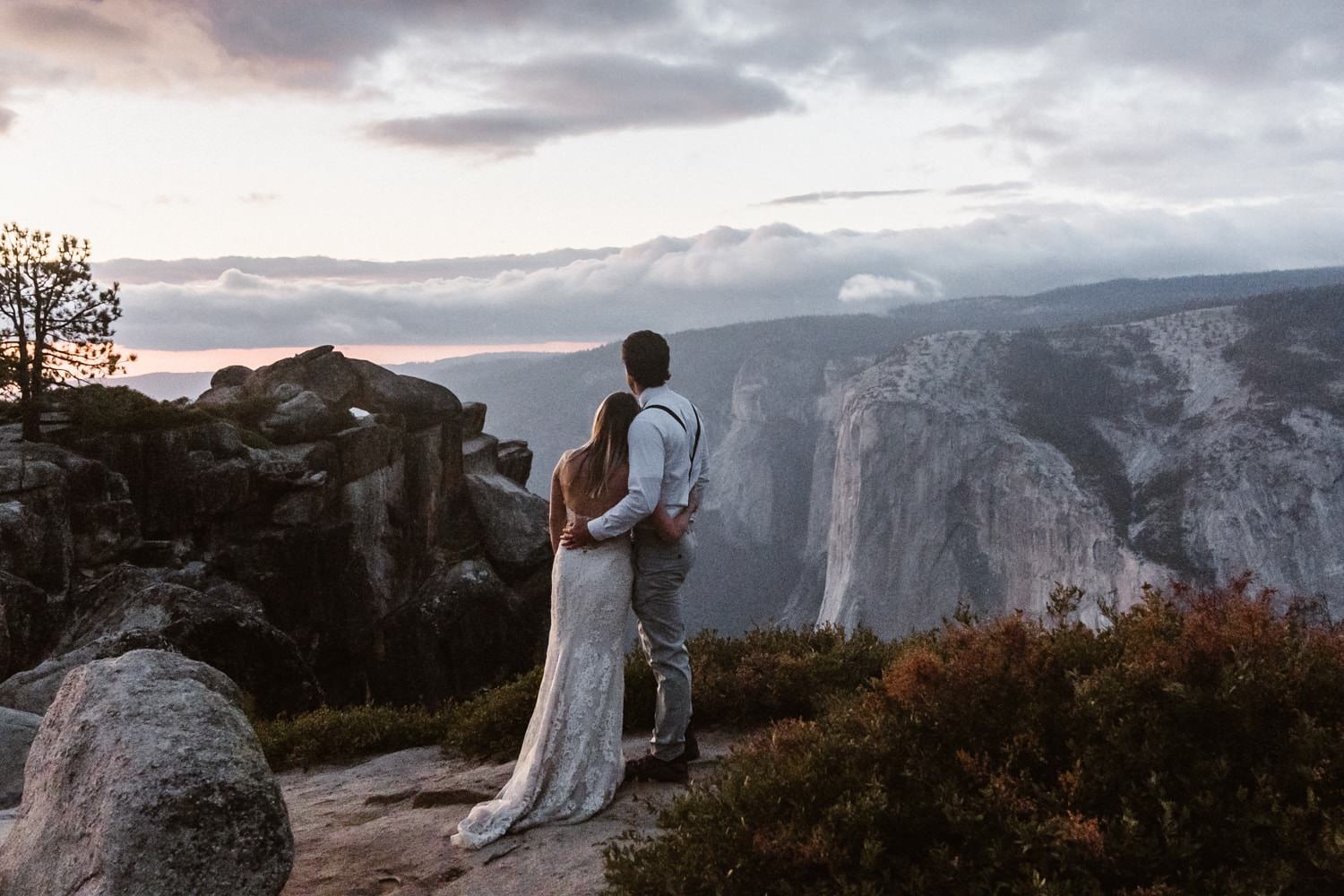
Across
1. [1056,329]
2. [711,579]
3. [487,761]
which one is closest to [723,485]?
[711,579]

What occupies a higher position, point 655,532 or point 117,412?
point 117,412

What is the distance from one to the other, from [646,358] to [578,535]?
4.52ft

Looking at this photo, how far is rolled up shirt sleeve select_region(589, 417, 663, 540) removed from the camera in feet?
23.0

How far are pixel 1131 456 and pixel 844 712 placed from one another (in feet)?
343

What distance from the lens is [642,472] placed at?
704 cm

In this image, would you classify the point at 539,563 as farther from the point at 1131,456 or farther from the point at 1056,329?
the point at 1056,329

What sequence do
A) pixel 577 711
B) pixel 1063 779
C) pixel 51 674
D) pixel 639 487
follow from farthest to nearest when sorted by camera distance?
pixel 51 674 < pixel 577 711 < pixel 639 487 < pixel 1063 779

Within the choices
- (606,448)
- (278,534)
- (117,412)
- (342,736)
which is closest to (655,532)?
(606,448)

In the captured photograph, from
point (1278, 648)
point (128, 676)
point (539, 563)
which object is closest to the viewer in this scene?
point (1278, 648)

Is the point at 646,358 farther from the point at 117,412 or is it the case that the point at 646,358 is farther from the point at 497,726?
the point at 117,412

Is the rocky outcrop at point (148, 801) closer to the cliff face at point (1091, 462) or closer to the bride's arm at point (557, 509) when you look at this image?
the bride's arm at point (557, 509)

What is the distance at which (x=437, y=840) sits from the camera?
23.7ft

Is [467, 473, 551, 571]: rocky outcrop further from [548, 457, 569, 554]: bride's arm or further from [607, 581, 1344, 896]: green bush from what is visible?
[607, 581, 1344, 896]: green bush

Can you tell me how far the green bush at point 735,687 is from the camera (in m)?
9.68
